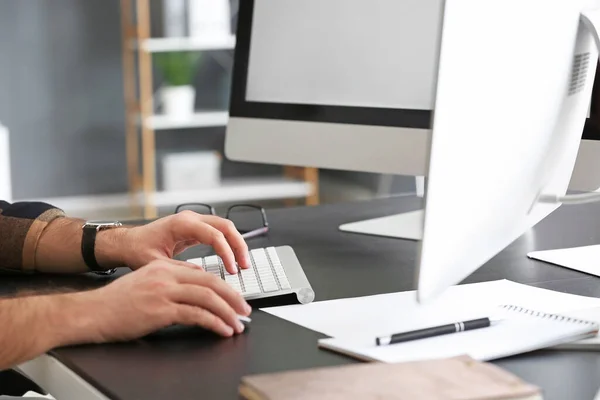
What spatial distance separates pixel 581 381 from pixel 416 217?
0.84 metres

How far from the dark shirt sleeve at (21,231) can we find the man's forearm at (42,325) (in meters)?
0.35

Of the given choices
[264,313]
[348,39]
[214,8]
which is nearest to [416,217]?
[348,39]

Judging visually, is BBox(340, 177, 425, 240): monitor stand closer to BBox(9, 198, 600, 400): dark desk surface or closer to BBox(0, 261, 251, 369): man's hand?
BBox(9, 198, 600, 400): dark desk surface

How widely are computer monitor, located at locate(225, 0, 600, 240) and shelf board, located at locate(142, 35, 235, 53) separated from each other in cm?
255

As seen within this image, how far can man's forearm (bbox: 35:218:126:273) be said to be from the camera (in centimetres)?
129

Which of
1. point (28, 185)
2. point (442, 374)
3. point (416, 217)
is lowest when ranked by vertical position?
point (28, 185)

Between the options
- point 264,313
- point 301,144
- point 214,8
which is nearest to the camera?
point 264,313

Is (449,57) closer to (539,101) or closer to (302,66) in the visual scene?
(539,101)

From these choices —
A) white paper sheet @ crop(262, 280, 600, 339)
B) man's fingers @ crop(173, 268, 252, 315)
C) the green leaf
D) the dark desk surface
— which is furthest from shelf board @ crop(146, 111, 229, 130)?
man's fingers @ crop(173, 268, 252, 315)

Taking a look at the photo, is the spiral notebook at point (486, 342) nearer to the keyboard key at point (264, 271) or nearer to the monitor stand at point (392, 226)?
the keyboard key at point (264, 271)

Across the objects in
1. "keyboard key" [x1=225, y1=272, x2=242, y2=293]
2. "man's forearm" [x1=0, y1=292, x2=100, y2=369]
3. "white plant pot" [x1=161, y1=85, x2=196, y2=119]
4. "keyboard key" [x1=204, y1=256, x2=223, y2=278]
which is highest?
"man's forearm" [x1=0, y1=292, x2=100, y2=369]

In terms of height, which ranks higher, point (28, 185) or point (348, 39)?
point (348, 39)

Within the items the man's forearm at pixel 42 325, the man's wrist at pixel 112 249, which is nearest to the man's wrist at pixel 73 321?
the man's forearm at pixel 42 325

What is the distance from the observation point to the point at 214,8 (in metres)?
4.34
